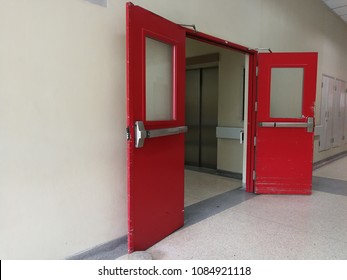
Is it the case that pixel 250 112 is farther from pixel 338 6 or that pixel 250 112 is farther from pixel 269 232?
pixel 338 6

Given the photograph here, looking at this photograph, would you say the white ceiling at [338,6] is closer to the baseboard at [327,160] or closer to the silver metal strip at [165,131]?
the baseboard at [327,160]

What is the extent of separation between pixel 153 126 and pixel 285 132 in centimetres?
237

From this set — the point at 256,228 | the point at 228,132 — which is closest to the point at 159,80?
the point at 256,228

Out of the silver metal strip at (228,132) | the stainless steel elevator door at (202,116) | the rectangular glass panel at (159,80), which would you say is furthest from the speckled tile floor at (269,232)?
the stainless steel elevator door at (202,116)

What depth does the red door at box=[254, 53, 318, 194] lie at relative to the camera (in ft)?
12.7

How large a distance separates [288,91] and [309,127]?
2.33 feet

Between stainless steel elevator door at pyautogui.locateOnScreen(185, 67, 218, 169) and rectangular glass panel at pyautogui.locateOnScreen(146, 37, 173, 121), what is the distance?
296cm

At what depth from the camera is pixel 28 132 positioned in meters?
1.91

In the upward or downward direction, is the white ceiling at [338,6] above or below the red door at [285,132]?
above

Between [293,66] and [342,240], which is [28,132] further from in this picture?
[293,66]

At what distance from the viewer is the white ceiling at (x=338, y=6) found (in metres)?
5.80

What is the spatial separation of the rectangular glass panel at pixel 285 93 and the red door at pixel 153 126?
2.07m

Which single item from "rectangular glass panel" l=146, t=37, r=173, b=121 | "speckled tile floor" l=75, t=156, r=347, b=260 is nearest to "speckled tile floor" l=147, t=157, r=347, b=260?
"speckled tile floor" l=75, t=156, r=347, b=260

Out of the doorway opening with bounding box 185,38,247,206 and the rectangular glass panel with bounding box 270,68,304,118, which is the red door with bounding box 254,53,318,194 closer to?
the rectangular glass panel with bounding box 270,68,304,118
